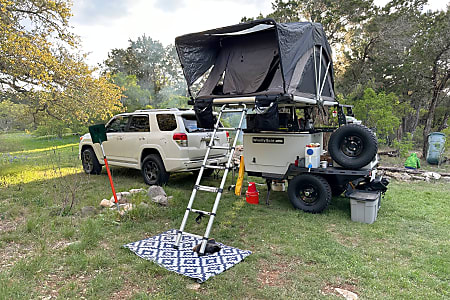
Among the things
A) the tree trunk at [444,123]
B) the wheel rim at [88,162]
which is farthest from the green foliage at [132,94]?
the tree trunk at [444,123]

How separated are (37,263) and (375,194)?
4.71 metres

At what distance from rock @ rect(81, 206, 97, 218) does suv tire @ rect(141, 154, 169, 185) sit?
5.64 feet

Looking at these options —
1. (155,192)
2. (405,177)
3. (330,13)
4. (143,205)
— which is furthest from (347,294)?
(330,13)

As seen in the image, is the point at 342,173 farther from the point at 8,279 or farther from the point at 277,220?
the point at 8,279

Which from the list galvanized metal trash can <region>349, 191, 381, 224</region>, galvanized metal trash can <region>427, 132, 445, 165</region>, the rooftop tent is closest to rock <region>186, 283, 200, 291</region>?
the rooftop tent

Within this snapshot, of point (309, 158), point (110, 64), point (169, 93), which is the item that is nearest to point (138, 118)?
point (309, 158)

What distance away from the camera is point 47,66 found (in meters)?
6.86

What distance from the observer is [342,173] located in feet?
15.3

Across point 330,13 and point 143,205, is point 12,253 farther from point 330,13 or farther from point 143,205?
point 330,13

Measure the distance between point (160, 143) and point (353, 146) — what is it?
3.85 metres

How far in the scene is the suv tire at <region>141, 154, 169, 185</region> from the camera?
250 inches

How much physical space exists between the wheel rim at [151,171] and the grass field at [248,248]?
0.96 m

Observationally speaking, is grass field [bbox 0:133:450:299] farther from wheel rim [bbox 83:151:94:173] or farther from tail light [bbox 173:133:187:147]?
wheel rim [bbox 83:151:94:173]

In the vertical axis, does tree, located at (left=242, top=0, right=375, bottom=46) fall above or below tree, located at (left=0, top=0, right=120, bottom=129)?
above
